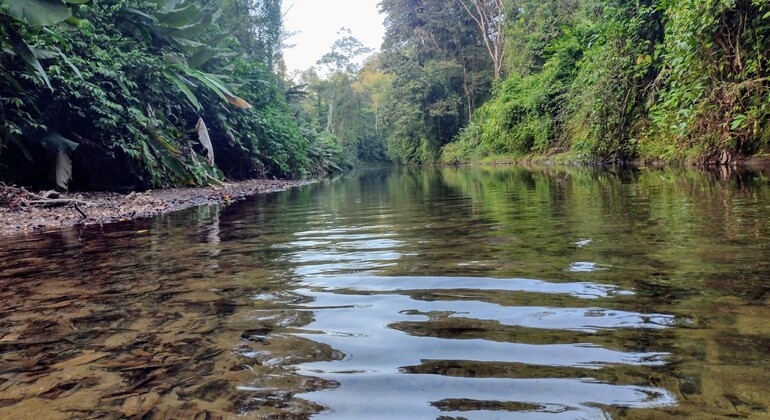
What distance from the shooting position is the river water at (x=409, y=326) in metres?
1.25

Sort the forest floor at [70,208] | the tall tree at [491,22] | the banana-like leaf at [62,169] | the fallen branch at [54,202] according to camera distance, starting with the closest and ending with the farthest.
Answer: the forest floor at [70,208], the fallen branch at [54,202], the banana-like leaf at [62,169], the tall tree at [491,22]

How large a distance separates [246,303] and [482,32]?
36422mm

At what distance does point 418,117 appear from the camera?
129 feet

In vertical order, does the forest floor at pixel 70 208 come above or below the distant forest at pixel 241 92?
below

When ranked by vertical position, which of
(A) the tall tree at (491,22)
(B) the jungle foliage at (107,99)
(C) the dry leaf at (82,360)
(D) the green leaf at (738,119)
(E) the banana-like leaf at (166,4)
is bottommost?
(C) the dry leaf at (82,360)

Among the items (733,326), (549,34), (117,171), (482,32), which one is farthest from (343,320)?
(482,32)

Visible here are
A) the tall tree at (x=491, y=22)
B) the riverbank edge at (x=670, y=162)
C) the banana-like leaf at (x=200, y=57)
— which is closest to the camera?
the riverbank edge at (x=670, y=162)

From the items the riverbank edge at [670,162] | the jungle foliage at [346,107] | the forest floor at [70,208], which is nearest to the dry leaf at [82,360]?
the forest floor at [70,208]

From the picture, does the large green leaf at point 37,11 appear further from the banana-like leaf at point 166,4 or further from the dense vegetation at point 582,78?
the dense vegetation at point 582,78

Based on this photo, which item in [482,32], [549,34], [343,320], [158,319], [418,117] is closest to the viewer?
[343,320]

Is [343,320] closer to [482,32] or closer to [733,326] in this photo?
[733,326]

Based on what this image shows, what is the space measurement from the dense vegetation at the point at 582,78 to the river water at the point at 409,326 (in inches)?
229

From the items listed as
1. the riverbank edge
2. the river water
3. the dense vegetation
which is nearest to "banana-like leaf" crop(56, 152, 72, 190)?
the river water

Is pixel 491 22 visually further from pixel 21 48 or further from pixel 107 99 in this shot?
pixel 21 48
